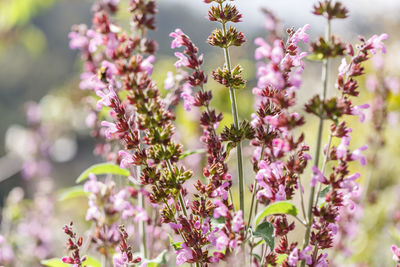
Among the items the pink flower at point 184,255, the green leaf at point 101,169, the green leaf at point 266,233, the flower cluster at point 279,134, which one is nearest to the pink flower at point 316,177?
the flower cluster at point 279,134

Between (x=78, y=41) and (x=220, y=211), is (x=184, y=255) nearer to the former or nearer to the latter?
(x=220, y=211)

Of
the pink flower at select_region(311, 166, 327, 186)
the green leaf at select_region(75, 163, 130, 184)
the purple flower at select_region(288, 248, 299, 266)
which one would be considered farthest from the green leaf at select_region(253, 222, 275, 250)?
the green leaf at select_region(75, 163, 130, 184)

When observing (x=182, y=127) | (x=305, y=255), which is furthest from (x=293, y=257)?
(x=182, y=127)

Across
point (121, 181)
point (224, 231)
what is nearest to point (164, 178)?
point (224, 231)

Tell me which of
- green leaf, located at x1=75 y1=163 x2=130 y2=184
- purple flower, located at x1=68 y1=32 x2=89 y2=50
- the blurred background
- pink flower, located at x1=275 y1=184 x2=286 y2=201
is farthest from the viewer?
the blurred background

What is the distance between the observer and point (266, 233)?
0.85 m

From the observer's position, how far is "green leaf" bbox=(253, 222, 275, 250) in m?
0.83

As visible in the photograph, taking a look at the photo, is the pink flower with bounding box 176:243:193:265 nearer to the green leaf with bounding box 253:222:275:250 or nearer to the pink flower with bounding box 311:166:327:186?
the green leaf with bounding box 253:222:275:250

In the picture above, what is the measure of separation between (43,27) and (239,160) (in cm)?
1426

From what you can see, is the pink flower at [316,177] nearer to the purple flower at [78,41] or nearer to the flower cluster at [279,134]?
the flower cluster at [279,134]

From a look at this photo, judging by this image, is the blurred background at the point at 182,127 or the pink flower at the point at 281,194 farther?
the blurred background at the point at 182,127

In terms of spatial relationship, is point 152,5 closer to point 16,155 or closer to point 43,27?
point 16,155

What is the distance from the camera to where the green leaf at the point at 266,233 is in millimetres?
828

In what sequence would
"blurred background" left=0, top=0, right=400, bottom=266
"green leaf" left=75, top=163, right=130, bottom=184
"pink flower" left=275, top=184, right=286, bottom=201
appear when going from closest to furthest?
"pink flower" left=275, top=184, right=286, bottom=201
"green leaf" left=75, top=163, right=130, bottom=184
"blurred background" left=0, top=0, right=400, bottom=266
